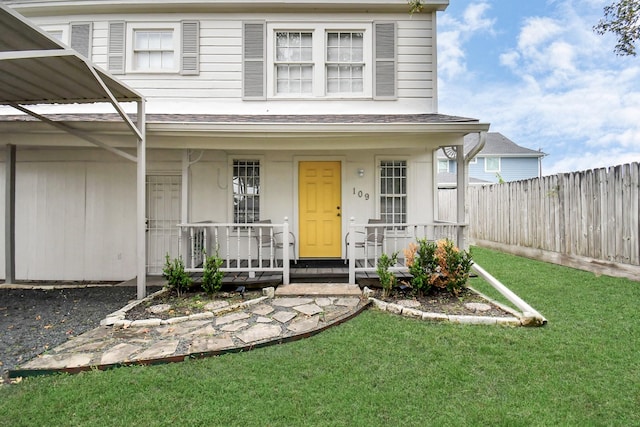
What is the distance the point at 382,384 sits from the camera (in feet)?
8.64

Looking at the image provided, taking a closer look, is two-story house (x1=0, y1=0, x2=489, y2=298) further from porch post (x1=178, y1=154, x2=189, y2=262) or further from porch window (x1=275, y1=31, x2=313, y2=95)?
porch post (x1=178, y1=154, x2=189, y2=262)

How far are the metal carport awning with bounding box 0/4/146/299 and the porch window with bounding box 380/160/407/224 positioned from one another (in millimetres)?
4348

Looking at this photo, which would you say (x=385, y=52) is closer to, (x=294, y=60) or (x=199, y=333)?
(x=294, y=60)

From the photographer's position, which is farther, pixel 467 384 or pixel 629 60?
pixel 629 60

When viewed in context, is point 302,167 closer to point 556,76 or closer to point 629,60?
point 629,60

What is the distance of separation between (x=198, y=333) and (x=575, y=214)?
7.49 meters

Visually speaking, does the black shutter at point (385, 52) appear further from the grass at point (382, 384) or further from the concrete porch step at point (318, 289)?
the grass at point (382, 384)

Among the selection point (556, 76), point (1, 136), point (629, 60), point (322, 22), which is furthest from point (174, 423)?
point (556, 76)

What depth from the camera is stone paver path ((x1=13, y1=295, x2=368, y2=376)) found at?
9.83 feet

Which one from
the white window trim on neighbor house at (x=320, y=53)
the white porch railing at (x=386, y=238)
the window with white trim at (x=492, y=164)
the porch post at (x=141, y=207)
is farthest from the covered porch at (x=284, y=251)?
the window with white trim at (x=492, y=164)

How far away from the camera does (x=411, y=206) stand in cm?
648

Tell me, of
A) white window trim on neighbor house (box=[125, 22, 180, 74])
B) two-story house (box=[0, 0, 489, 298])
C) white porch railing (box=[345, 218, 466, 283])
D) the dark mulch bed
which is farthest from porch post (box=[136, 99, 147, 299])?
white porch railing (box=[345, 218, 466, 283])

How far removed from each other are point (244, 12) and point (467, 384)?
24.8 ft

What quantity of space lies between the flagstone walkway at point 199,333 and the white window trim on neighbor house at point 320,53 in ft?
14.1
